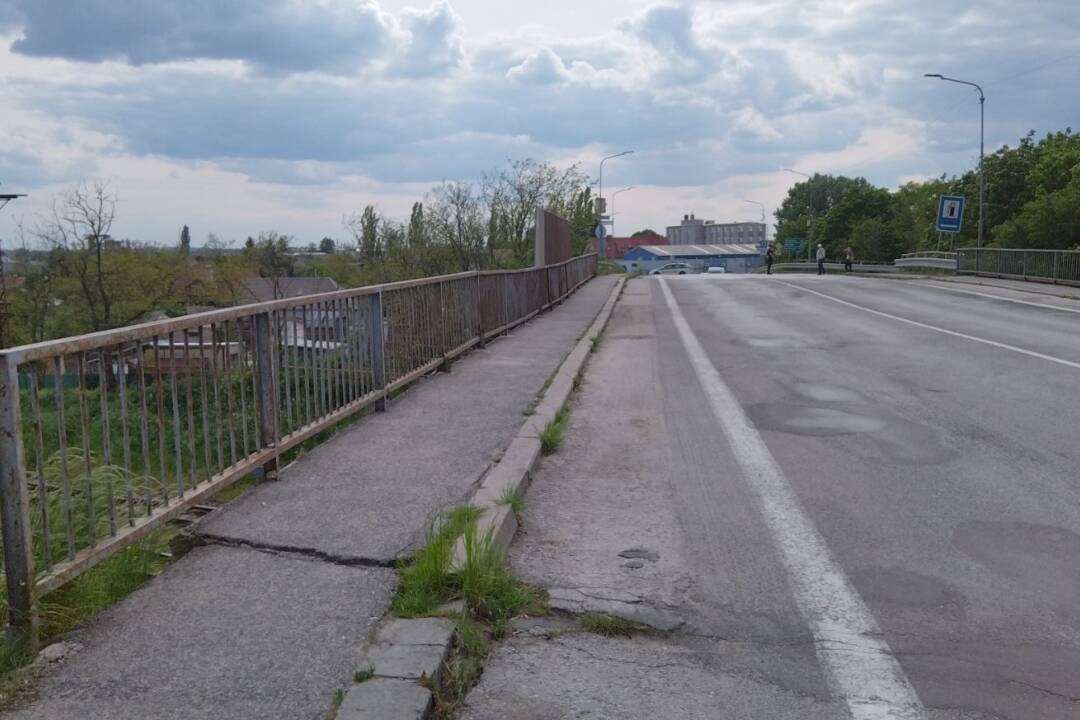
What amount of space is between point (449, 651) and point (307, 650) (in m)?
0.54

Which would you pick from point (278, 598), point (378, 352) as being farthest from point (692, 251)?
point (278, 598)

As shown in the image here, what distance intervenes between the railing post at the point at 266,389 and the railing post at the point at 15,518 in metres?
2.46

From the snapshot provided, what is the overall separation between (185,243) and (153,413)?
165 ft

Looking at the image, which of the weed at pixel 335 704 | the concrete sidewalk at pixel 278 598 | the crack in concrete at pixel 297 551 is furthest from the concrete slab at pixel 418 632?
the crack in concrete at pixel 297 551

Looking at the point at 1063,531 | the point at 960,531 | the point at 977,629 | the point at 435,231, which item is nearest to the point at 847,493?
the point at 960,531

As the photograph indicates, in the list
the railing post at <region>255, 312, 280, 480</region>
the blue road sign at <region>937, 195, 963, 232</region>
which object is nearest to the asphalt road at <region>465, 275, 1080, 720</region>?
the railing post at <region>255, 312, 280, 480</region>

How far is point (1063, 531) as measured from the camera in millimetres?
5289

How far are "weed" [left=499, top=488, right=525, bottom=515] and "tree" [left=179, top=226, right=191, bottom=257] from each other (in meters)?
47.0

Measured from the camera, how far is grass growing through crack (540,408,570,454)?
7.32 m

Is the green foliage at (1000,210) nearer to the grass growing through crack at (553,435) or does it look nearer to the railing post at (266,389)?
the grass growing through crack at (553,435)

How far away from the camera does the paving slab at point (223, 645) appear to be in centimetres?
328

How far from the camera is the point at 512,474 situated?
20.3ft

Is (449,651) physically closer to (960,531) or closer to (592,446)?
(960,531)

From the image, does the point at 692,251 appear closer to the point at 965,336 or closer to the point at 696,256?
the point at 696,256
